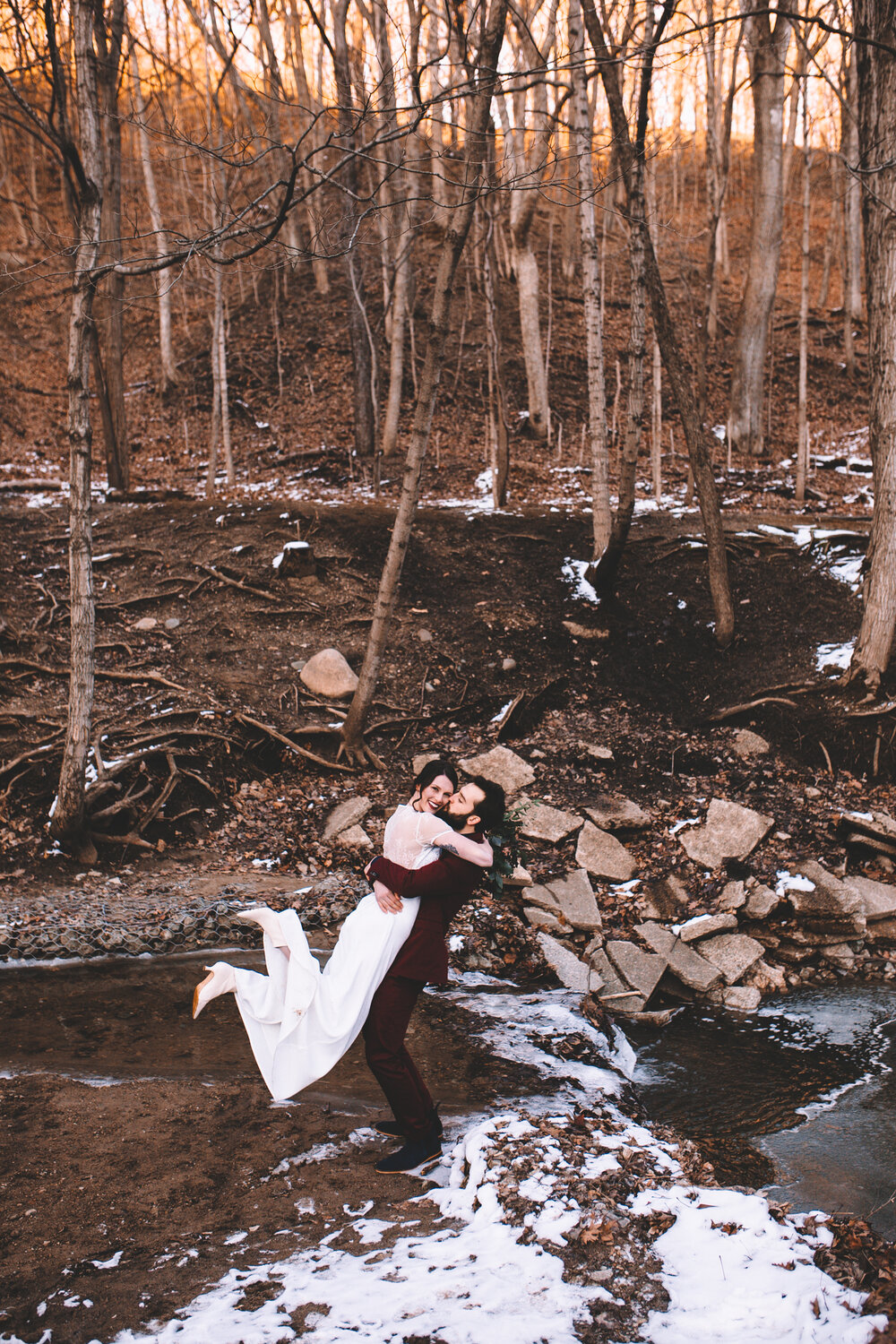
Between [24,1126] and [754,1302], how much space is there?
3188mm

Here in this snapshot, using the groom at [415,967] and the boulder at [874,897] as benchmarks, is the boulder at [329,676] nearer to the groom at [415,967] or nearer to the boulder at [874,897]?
the boulder at [874,897]

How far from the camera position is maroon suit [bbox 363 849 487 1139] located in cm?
356

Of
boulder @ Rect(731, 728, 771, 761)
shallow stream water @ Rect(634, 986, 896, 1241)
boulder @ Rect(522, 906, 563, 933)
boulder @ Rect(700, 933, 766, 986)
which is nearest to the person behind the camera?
shallow stream water @ Rect(634, 986, 896, 1241)

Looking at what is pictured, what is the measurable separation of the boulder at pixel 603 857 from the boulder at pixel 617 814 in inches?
5.6

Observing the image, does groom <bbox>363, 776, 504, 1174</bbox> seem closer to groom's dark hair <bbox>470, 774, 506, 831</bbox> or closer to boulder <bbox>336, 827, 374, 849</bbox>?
groom's dark hair <bbox>470, 774, 506, 831</bbox>

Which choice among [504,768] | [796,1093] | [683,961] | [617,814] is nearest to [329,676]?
[504,768]

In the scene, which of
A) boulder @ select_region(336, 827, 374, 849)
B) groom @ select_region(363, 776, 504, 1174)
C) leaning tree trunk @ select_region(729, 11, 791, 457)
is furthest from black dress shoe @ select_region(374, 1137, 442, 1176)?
leaning tree trunk @ select_region(729, 11, 791, 457)

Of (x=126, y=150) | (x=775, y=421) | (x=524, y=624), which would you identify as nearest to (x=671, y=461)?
(x=775, y=421)

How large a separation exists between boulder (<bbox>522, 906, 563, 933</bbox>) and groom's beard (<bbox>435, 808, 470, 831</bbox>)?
332 cm

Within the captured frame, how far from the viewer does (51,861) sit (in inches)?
274

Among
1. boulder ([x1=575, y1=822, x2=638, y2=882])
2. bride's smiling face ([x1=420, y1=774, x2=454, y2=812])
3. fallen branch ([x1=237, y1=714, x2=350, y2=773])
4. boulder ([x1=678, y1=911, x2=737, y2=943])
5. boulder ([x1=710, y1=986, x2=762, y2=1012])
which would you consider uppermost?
A: bride's smiling face ([x1=420, y1=774, x2=454, y2=812])

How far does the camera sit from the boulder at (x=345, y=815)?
7.82 m

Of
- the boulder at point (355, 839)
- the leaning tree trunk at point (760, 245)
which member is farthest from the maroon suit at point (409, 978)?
the leaning tree trunk at point (760, 245)

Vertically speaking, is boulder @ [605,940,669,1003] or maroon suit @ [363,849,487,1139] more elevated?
maroon suit @ [363,849,487,1139]
